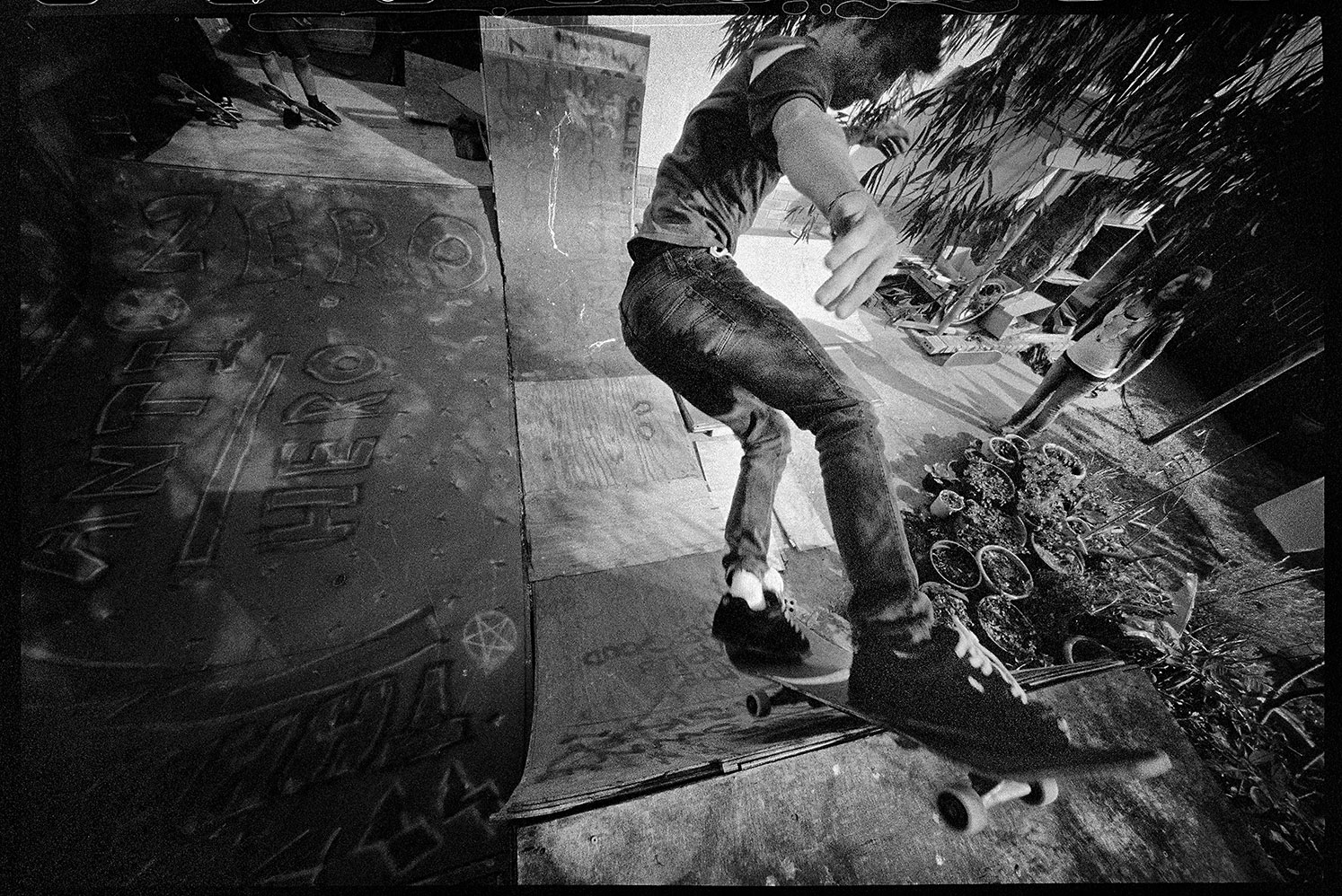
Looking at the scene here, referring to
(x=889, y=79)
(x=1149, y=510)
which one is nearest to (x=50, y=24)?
(x=889, y=79)

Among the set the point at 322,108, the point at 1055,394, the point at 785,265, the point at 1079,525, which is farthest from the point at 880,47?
the point at 322,108

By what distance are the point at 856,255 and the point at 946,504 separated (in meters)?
1.73

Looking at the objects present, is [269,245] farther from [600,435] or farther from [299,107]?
[600,435]

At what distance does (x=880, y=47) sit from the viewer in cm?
115

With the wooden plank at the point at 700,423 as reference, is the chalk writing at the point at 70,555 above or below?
below

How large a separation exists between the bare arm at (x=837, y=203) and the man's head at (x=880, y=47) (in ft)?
0.64

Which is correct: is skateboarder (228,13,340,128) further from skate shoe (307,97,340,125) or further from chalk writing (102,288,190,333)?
chalk writing (102,288,190,333)

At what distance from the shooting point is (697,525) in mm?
1885

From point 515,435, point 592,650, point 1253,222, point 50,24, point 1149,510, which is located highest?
point 1253,222

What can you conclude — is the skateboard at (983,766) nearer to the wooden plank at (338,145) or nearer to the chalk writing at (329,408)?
the chalk writing at (329,408)

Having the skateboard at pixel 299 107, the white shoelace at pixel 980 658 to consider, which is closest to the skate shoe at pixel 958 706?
the white shoelace at pixel 980 658

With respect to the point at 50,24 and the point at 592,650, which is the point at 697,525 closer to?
the point at 592,650

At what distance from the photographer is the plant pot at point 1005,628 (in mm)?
1798

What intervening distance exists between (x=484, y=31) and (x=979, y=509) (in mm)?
2903
